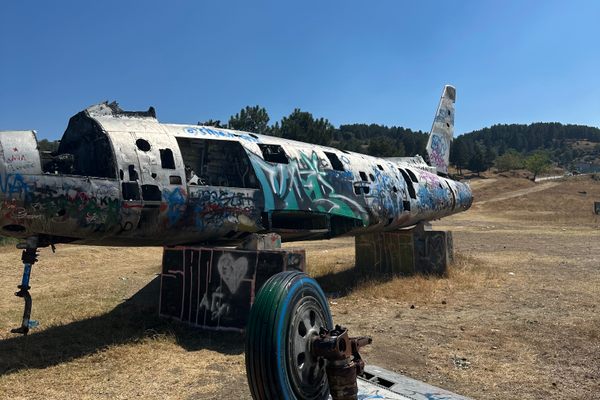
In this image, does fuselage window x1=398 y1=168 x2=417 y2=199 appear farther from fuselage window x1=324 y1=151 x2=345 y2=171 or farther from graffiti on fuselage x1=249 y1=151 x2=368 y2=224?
fuselage window x1=324 y1=151 x2=345 y2=171

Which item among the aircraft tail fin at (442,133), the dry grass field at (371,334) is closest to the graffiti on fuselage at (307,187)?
the dry grass field at (371,334)

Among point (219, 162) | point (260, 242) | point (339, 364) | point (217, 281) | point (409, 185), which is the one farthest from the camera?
point (409, 185)

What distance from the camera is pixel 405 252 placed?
16359 millimetres

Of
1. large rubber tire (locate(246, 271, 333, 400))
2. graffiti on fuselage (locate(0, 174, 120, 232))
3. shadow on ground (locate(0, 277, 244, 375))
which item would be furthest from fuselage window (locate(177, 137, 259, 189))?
large rubber tire (locate(246, 271, 333, 400))

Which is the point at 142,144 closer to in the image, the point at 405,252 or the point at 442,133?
the point at 405,252

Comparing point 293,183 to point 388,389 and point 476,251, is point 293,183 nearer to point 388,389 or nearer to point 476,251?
point 388,389

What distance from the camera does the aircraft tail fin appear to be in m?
20.6

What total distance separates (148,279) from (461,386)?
1207 cm

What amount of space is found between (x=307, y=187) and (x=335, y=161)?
6.09 ft

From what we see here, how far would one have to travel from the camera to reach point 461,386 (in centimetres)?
657

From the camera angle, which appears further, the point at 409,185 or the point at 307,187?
the point at 409,185

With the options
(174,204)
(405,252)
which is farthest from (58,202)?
(405,252)

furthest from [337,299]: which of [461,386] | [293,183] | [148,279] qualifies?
[148,279]

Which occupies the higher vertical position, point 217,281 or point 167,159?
point 167,159
